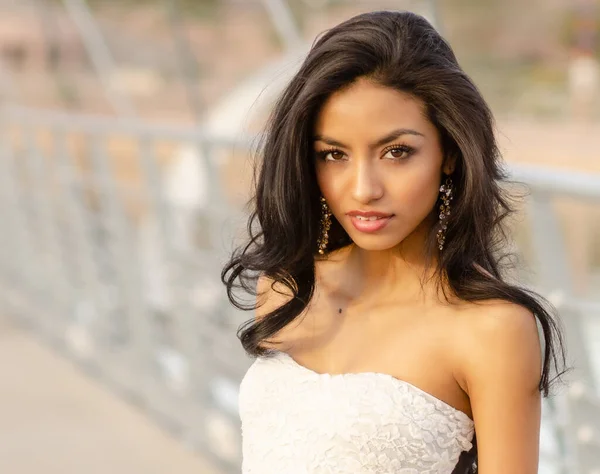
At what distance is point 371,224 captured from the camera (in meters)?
1.35

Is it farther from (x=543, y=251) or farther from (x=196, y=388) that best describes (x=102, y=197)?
(x=543, y=251)

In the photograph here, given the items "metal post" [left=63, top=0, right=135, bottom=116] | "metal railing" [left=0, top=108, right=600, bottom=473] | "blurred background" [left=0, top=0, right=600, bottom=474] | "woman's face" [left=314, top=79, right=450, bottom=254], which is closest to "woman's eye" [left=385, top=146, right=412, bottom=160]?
"woman's face" [left=314, top=79, right=450, bottom=254]

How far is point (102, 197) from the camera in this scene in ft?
17.4

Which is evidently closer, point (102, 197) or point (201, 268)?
point (201, 268)

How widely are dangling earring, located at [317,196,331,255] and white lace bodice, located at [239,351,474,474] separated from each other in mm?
162

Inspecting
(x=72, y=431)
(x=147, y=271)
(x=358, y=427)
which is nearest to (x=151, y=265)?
(x=147, y=271)

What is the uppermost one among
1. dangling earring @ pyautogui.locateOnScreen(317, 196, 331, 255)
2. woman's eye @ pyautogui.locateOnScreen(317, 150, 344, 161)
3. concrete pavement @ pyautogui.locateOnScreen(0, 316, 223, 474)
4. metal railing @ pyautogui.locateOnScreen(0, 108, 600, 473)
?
woman's eye @ pyautogui.locateOnScreen(317, 150, 344, 161)

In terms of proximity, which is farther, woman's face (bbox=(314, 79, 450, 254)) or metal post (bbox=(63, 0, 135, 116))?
metal post (bbox=(63, 0, 135, 116))

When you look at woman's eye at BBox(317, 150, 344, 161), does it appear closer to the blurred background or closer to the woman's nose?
the woman's nose

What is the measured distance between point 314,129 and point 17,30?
1114 centimetres

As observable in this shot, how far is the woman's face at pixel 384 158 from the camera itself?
133cm

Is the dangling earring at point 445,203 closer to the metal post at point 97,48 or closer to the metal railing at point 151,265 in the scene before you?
the metal railing at point 151,265

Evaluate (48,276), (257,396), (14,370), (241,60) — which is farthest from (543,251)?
(241,60)

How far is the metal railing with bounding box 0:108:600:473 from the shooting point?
2.33 meters
